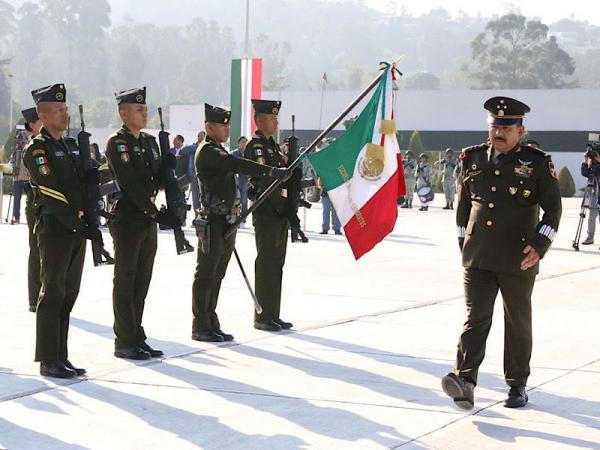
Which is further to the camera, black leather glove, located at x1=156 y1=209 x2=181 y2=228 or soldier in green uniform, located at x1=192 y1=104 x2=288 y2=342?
soldier in green uniform, located at x1=192 y1=104 x2=288 y2=342

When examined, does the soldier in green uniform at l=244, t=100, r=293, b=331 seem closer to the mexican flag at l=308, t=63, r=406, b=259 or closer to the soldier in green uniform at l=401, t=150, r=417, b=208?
the mexican flag at l=308, t=63, r=406, b=259

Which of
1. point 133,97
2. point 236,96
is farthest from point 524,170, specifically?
point 236,96

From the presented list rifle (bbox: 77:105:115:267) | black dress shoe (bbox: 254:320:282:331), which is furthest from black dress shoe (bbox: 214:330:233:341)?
rifle (bbox: 77:105:115:267)

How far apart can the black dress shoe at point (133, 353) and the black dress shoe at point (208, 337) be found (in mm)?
868

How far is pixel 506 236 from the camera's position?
23.5ft

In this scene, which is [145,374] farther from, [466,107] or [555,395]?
[466,107]

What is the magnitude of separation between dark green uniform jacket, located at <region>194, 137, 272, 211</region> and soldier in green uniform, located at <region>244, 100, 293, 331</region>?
0.46m

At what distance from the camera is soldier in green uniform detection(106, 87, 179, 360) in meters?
8.51

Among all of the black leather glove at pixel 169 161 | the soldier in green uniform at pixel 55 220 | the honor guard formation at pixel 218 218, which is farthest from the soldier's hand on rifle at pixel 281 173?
the soldier in green uniform at pixel 55 220

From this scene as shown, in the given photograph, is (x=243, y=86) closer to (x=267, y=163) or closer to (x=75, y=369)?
(x=267, y=163)

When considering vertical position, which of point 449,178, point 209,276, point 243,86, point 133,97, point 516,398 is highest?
point 133,97

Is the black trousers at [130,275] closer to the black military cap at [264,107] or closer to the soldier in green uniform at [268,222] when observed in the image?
the soldier in green uniform at [268,222]

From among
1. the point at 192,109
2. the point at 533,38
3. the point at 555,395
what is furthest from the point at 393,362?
the point at 533,38

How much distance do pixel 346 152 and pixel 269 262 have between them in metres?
1.39
